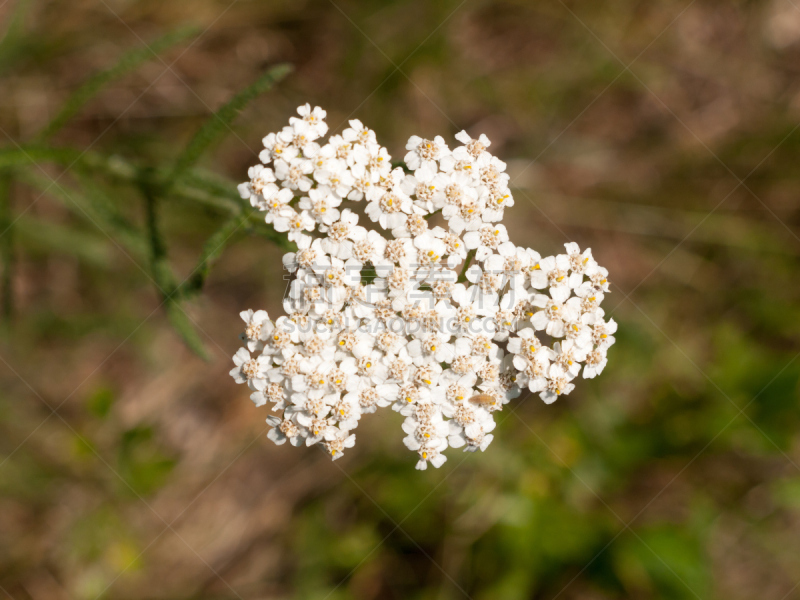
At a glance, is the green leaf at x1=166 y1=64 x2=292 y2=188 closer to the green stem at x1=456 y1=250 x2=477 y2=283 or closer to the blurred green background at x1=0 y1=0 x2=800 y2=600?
the green stem at x1=456 y1=250 x2=477 y2=283

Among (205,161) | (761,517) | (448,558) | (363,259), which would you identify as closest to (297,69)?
(205,161)

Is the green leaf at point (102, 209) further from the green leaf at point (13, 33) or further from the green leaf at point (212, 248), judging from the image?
the green leaf at point (13, 33)

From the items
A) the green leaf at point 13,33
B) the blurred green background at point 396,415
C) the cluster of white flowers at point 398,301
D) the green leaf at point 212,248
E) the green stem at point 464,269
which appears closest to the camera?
the green leaf at point 212,248

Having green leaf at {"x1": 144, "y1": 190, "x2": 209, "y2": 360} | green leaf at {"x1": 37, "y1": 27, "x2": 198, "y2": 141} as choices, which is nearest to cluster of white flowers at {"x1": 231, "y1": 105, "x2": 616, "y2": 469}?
green leaf at {"x1": 144, "y1": 190, "x2": 209, "y2": 360}

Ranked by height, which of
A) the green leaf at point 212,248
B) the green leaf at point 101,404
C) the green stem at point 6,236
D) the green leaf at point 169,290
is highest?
the green leaf at point 212,248

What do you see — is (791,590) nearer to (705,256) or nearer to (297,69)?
(705,256)

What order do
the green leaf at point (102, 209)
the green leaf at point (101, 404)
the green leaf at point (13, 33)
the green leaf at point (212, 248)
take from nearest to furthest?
1. the green leaf at point (212, 248)
2. the green leaf at point (102, 209)
3. the green leaf at point (13, 33)
4. the green leaf at point (101, 404)

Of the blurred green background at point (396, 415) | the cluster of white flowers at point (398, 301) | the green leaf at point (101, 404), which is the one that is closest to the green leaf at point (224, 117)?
the cluster of white flowers at point (398, 301)

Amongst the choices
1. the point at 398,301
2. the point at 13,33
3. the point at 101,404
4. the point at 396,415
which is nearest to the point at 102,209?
the point at 13,33

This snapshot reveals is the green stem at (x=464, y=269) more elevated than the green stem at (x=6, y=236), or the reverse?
the green stem at (x=464, y=269)
